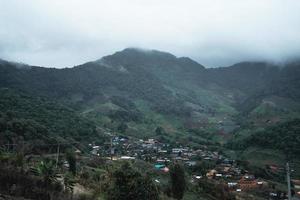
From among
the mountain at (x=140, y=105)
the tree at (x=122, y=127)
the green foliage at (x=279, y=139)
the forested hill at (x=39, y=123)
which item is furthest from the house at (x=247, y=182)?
the tree at (x=122, y=127)

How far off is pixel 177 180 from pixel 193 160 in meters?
51.7

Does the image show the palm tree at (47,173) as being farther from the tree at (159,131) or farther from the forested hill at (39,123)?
the tree at (159,131)

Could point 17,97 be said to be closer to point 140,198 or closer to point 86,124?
point 86,124

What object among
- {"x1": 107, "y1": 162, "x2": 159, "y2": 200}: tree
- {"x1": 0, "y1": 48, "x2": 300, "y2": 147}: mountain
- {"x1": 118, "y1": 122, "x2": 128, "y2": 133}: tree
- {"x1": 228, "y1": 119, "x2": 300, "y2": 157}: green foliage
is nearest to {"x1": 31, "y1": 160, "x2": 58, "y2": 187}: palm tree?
{"x1": 107, "y1": 162, "x2": 159, "y2": 200}: tree

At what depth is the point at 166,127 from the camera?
137375 millimetres

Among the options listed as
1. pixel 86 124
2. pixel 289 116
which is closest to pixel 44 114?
pixel 86 124

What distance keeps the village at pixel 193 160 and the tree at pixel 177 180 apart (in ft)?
50.1

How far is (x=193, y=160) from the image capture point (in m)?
89.0

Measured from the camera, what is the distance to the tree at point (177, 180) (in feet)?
126

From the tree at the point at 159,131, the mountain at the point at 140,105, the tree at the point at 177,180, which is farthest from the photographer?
the mountain at the point at 140,105

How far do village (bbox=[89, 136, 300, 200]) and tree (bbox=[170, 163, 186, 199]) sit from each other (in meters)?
15.3

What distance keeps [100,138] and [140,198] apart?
257ft

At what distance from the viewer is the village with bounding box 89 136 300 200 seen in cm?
6347

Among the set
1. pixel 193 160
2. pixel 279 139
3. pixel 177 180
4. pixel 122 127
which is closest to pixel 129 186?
pixel 177 180
